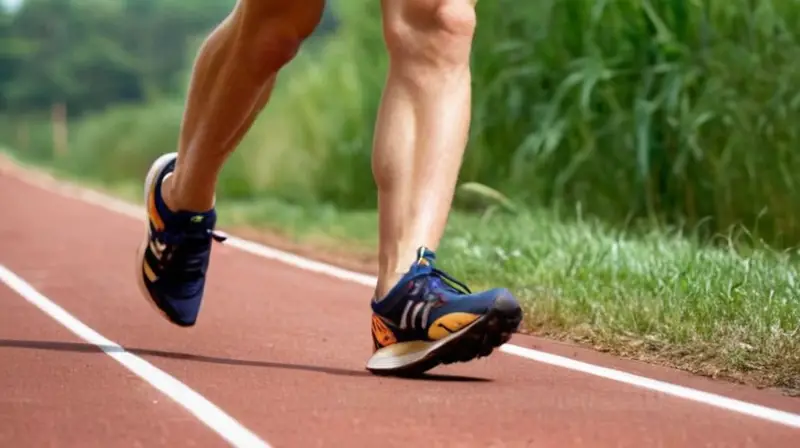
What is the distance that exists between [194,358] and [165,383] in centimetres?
57

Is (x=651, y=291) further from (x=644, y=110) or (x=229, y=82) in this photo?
(x=644, y=110)

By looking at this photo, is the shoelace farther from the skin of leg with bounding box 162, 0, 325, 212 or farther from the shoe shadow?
the skin of leg with bounding box 162, 0, 325, 212

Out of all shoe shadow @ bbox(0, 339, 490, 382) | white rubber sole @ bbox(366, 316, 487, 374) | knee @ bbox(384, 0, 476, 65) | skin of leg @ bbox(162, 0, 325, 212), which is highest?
knee @ bbox(384, 0, 476, 65)

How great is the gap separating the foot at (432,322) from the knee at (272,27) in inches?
33.1

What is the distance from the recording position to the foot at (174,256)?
18.7 feet

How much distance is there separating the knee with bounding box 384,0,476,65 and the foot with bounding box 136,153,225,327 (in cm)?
113

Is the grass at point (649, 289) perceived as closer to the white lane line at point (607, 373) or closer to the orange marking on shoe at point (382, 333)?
the white lane line at point (607, 373)

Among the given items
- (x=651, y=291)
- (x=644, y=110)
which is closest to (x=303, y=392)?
(x=651, y=291)

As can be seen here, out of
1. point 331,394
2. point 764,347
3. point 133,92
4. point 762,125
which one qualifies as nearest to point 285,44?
point 331,394

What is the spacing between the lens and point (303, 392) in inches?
183

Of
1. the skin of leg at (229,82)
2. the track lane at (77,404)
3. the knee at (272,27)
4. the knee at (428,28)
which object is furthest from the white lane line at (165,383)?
the knee at (428,28)

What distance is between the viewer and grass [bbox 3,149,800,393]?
5.11 meters

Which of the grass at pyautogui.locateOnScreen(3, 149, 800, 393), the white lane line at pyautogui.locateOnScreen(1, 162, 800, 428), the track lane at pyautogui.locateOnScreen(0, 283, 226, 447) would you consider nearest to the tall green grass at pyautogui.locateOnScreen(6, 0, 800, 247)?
the grass at pyautogui.locateOnScreen(3, 149, 800, 393)

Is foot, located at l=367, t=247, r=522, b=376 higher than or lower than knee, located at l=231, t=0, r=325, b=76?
lower
